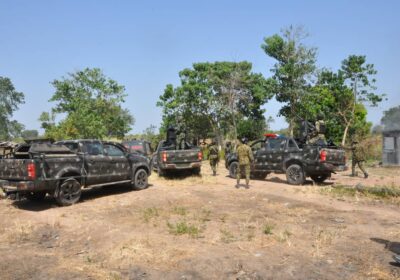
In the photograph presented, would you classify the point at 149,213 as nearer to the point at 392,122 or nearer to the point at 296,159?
the point at 296,159

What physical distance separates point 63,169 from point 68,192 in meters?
0.68

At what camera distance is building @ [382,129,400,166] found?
22859mm

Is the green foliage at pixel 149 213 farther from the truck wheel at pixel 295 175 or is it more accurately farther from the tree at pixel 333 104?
the tree at pixel 333 104

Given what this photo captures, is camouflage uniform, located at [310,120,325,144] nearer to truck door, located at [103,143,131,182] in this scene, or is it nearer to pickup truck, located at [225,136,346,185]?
pickup truck, located at [225,136,346,185]

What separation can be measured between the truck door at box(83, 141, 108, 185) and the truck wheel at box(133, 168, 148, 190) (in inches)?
55.5

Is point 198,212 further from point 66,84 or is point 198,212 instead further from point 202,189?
point 66,84

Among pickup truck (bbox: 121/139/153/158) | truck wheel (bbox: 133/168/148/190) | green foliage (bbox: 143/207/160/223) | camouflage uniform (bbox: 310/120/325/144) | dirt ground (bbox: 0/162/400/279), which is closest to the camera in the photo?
dirt ground (bbox: 0/162/400/279)

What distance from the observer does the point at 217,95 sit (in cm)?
3353

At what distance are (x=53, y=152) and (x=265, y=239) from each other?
20.1ft

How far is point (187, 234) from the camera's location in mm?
7422

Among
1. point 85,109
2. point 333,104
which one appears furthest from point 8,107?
point 333,104

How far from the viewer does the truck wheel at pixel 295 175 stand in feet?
46.8

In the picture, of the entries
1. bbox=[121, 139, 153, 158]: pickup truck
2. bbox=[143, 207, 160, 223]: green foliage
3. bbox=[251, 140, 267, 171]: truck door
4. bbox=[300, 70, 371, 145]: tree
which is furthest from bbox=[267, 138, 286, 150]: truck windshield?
bbox=[300, 70, 371, 145]: tree

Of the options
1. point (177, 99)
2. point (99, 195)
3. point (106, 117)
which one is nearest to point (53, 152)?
point (99, 195)
